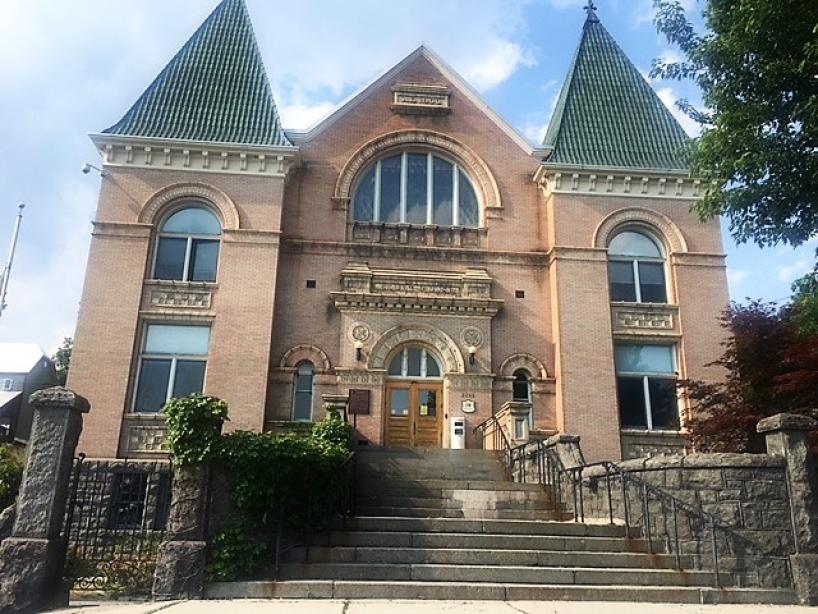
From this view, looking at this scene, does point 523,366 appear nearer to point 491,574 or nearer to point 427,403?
point 427,403

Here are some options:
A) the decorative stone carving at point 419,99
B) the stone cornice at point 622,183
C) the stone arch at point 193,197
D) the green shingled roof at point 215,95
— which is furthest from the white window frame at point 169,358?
the stone cornice at point 622,183

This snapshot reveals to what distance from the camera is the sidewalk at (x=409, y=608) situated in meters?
6.67

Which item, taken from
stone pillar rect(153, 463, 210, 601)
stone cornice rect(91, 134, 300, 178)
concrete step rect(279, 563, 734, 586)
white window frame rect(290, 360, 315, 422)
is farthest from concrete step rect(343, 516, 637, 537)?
stone cornice rect(91, 134, 300, 178)

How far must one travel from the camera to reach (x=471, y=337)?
18.0 m

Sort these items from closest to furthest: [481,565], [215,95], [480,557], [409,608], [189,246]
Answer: [409,608] → [481,565] → [480,557] → [189,246] → [215,95]

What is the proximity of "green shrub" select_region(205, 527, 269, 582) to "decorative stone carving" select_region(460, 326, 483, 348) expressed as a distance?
10.4 metres

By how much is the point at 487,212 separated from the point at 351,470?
10.5 m

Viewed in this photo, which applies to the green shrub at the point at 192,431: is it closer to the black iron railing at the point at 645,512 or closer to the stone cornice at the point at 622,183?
the black iron railing at the point at 645,512

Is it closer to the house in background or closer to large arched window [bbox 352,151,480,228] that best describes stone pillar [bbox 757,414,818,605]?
large arched window [bbox 352,151,480,228]

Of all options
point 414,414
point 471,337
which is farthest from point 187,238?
point 471,337

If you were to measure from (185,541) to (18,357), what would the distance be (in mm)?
31516

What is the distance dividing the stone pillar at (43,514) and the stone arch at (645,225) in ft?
48.7

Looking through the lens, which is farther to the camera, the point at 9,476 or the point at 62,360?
the point at 62,360

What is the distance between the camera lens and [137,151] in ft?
60.1
